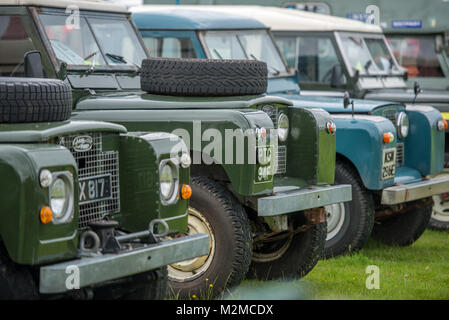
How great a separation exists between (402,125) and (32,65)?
3712 millimetres

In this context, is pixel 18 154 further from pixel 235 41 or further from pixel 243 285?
pixel 235 41

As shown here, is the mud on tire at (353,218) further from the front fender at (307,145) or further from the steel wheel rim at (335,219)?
the front fender at (307,145)

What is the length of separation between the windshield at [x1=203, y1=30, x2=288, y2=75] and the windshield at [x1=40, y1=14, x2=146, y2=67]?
1.70 m

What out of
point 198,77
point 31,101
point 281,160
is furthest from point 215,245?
point 31,101

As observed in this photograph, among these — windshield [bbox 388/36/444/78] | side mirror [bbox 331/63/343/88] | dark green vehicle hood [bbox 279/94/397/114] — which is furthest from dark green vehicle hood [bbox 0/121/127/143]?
windshield [bbox 388/36/444/78]

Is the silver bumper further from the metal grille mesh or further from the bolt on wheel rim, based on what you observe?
the metal grille mesh

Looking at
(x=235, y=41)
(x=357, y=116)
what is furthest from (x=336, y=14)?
(x=357, y=116)

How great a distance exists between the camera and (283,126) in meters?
6.15

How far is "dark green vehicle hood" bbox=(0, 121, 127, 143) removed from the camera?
3930 mm

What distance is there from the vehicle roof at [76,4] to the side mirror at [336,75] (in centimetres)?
332

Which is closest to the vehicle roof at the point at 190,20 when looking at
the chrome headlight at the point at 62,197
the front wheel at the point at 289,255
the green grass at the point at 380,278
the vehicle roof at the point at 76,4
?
the vehicle roof at the point at 76,4

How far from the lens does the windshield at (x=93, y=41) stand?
624cm

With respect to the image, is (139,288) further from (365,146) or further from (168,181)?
(365,146)

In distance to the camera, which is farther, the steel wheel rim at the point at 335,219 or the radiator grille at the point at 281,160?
the steel wheel rim at the point at 335,219
